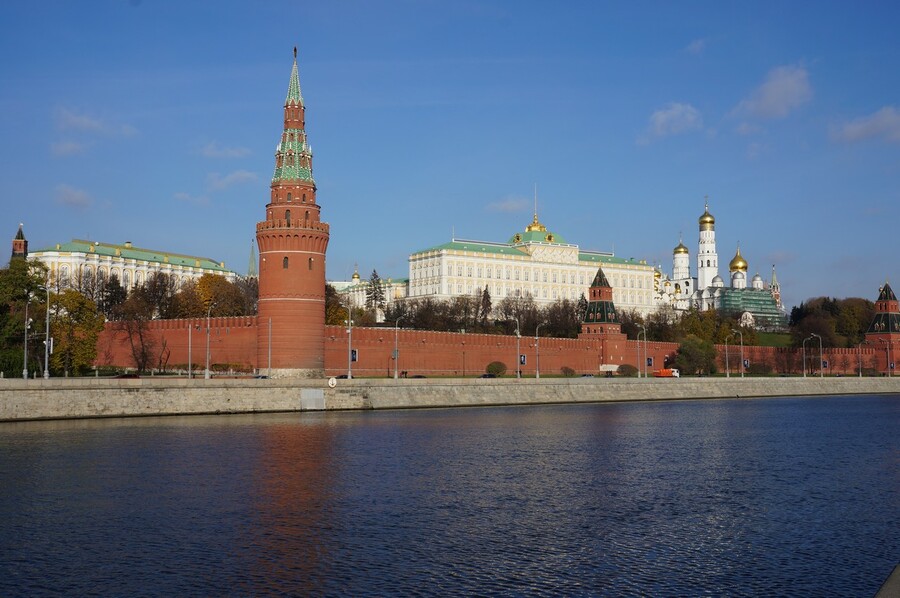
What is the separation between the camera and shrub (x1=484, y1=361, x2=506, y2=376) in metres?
76.0

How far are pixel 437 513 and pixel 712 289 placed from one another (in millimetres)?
154998

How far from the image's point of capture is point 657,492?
83.1 feet

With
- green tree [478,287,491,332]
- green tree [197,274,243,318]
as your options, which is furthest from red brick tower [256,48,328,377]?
green tree [478,287,491,332]

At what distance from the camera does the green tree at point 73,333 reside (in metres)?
56.2

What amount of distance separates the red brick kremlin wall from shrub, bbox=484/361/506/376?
0.43 meters

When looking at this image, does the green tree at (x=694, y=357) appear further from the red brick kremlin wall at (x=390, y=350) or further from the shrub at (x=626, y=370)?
the shrub at (x=626, y=370)

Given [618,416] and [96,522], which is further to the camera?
[618,416]

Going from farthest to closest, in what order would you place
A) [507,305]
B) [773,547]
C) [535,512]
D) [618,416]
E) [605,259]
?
[605,259], [507,305], [618,416], [535,512], [773,547]

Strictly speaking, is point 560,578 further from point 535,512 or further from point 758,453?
point 758,453

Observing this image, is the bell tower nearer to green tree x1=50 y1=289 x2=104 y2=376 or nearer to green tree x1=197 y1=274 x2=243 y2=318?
green tree x1=197 y1=274 x2=243 y2=318

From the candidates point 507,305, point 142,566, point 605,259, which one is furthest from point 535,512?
point 605,259

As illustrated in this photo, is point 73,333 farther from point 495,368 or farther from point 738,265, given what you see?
point 738,265

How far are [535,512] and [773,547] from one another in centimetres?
524

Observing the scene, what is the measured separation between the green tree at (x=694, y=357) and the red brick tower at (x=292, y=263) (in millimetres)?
41089
